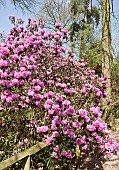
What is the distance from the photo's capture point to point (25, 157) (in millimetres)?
3320

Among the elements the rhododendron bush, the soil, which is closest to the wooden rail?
the rhododendron bush

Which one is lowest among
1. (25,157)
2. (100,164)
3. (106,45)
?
(100,164)

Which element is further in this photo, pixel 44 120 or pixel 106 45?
pixel 106 45

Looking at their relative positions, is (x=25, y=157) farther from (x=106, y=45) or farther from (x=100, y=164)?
(x=106, y=45)

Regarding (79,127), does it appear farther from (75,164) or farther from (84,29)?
(84,29)

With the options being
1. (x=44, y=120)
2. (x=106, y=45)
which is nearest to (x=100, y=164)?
(x=44, y=120)

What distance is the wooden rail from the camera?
123 inches

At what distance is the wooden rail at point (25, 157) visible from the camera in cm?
313

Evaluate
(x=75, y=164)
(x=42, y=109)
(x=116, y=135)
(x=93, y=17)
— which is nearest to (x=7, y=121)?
(x=42, y=109)

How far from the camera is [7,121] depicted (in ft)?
12.0

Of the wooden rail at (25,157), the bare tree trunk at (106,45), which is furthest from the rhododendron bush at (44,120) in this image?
the bare tree trunk at (106,45)

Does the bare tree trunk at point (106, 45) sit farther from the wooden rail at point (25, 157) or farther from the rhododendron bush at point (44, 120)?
the wooden rail at point (25, 157)

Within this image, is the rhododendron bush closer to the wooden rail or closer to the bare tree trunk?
the wooden rail

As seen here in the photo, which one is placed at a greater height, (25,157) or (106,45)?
(106,45)
